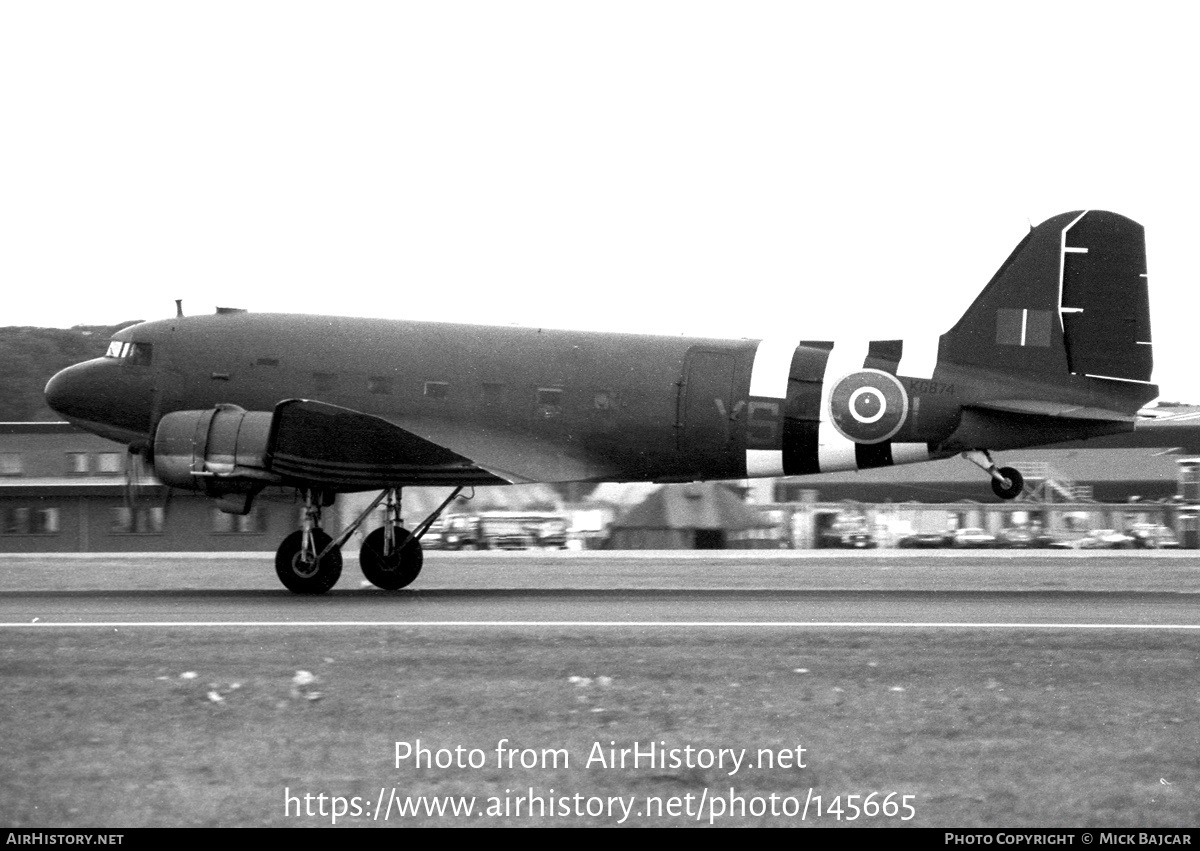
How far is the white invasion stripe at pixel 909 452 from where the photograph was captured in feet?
69.5

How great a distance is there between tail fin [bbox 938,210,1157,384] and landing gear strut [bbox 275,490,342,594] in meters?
9.99

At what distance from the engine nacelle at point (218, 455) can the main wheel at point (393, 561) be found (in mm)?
2112

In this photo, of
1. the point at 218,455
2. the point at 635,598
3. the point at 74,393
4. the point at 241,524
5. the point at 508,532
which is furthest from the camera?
the point at 508,532

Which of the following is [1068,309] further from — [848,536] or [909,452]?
[848,536]

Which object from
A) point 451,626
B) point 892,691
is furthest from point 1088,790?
point 451,626

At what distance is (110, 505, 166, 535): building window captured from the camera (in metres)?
56.0

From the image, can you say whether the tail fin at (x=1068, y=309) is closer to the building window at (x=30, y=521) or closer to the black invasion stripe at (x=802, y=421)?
the black invasion stripe at (x=802, y=421)

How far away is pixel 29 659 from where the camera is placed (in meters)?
14.0

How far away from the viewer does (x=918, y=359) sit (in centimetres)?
2134

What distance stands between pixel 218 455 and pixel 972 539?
49557 mm

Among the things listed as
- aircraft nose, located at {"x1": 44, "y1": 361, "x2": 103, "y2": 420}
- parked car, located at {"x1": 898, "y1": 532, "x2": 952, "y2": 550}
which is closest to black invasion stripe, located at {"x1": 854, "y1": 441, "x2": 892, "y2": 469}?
aircraft nose, located at {"x1": 44, "y1": 361, "x2": 103, "y2": 420}

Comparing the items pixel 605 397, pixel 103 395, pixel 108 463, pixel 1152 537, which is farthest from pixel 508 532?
pixel 605 397

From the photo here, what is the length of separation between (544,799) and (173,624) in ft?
29.2

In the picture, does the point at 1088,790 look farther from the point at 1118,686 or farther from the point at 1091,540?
the point at 1091,540
